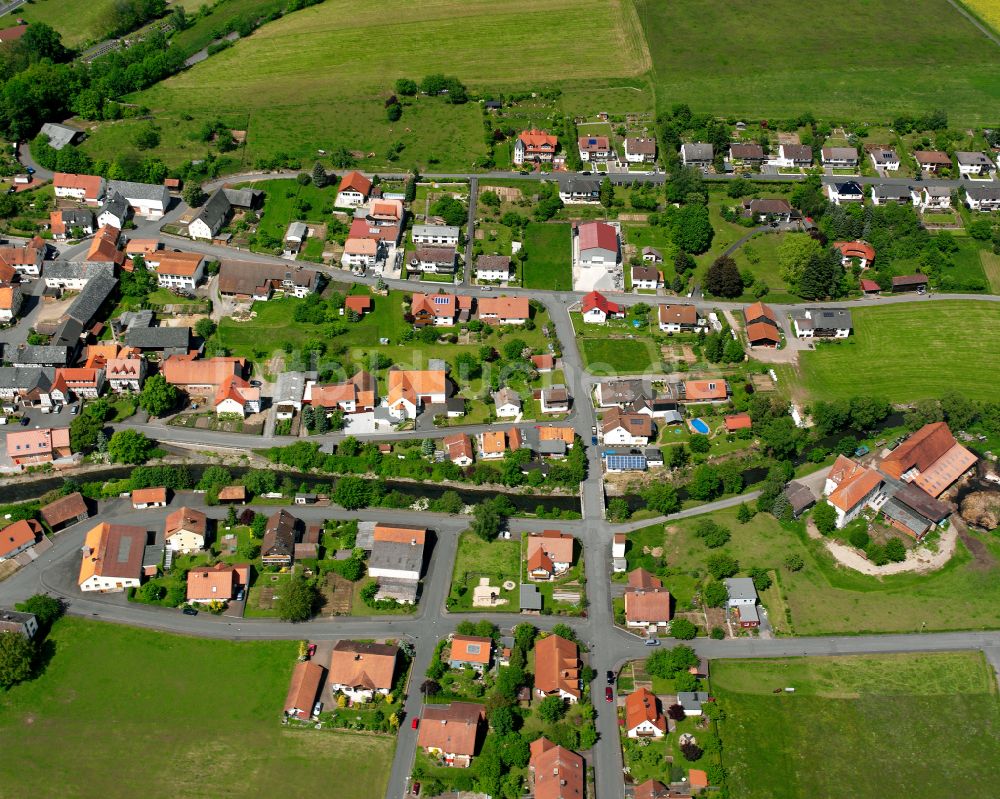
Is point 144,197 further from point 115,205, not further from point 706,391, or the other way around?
point 706,391

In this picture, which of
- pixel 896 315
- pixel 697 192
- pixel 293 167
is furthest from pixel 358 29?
pixel 896 315

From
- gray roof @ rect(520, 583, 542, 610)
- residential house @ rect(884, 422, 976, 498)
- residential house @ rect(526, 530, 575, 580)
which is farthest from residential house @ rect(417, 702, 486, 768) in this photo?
residential house @ rect(884, 422, 976, 498)

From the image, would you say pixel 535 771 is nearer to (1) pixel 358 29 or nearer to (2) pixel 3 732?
(2) pixel 3 732

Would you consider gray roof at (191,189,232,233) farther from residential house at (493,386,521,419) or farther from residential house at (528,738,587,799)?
residential house at (528,738,587,799)

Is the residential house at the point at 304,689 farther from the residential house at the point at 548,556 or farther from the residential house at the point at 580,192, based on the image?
the residential house at the point at 580,192

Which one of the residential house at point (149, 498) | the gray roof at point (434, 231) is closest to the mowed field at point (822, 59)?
the gray roof at point (434, 231)
